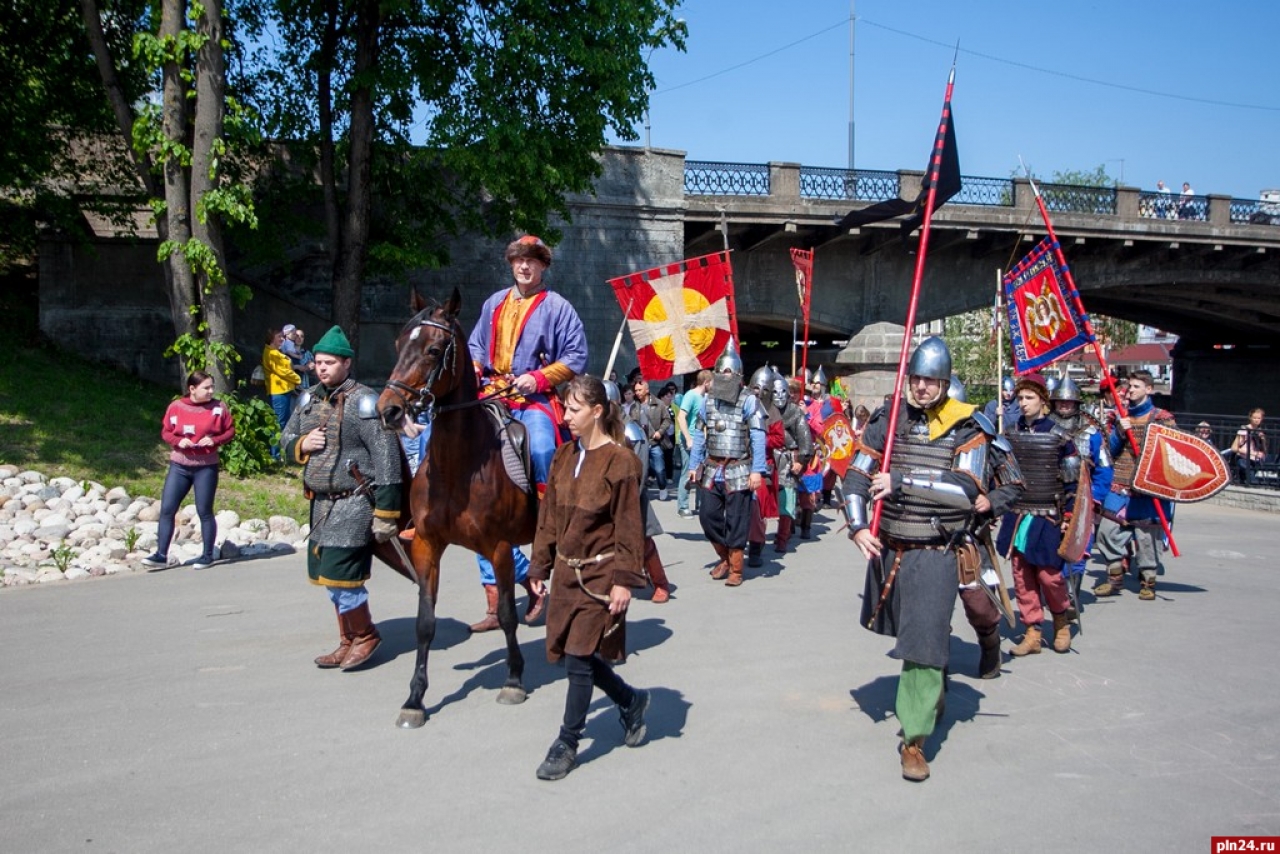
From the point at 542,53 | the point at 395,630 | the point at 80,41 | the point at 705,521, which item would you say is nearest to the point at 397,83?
the point at 542,53

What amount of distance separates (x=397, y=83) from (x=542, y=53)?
2412mm

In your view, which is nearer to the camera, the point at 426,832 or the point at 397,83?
the point at 426,832

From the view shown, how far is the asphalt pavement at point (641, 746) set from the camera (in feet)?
13.2

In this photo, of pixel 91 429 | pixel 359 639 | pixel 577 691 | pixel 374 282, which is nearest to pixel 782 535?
pixel 359 639

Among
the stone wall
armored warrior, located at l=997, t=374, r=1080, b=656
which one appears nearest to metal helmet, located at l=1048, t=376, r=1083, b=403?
armored warrior, located at l=997, t=374, r=1080, b=656

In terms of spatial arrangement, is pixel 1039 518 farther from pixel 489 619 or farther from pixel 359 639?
pixel 359 639

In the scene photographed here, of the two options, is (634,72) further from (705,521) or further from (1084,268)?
(1084,268)

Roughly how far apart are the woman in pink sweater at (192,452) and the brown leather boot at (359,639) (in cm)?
370

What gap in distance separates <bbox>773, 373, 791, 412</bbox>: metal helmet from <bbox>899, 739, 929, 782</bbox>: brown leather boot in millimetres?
6668

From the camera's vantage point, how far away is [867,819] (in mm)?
4121

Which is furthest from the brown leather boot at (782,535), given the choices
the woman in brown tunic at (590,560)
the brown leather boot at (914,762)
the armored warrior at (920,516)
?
the woman in brown tunic at (590,560)

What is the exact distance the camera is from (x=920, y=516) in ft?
15.8

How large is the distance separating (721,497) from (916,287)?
4631 millimetres

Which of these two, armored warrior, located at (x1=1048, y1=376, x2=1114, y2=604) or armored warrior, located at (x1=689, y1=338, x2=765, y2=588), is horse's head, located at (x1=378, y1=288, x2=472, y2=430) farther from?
armored warrior, located at (x1=1048, y1=376, x2=1114, y2=604)
